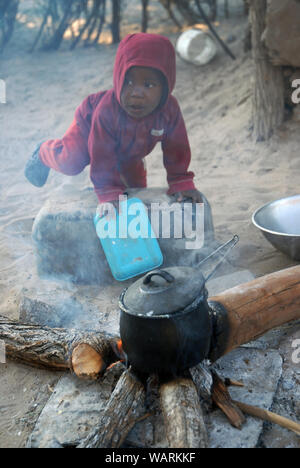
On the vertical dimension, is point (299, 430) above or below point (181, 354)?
below

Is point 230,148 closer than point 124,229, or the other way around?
point 124,229

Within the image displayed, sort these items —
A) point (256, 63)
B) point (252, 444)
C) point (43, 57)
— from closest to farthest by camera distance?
point (252, 444) < point (256, 63) < point (43, 57)

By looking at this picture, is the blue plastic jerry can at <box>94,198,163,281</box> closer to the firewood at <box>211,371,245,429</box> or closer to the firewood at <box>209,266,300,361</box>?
the firewood at <box>209,266,300,361</box>

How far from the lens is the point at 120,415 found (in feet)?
5.44

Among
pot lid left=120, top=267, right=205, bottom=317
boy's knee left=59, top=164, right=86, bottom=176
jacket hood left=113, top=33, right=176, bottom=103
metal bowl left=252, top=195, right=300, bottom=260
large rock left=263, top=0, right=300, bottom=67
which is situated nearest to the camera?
pot lid left=120, top=267, right=205, bottom=317

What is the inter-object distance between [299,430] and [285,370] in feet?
1.25

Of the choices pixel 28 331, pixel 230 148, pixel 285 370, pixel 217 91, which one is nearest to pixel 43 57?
pixel 217 91

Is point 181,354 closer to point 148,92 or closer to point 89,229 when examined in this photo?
point 89,229

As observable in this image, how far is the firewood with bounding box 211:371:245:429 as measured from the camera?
1.71 meters

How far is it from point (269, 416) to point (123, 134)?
1.97m

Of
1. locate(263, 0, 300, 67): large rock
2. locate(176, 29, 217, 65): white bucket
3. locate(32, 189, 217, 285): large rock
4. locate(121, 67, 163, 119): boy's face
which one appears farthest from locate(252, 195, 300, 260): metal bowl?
locate(176, 29, 217, 65): white bucket

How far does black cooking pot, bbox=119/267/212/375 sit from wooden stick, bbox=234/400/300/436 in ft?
0.84

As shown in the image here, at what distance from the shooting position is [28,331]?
2.22 m

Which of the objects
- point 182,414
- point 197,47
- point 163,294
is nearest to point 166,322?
point 163,294
